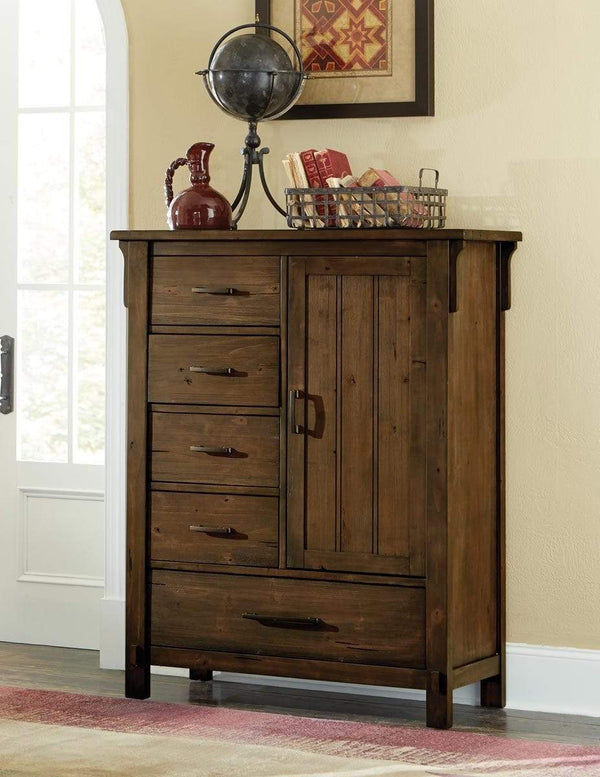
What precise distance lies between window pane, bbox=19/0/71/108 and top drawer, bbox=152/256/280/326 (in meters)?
0.99

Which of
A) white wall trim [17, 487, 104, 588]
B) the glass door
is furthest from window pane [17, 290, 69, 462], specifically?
white wall trim [17, 487, 104, 588]

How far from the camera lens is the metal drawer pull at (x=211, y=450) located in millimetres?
3094

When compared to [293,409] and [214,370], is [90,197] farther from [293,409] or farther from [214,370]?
[293,409]

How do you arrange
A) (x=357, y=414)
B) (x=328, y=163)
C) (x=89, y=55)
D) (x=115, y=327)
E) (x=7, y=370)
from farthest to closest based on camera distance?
1. (x=7, y=370)
2. (x=89, y=55)
3. (x=115, y=327)
4. (x=328, y=163)
5. (x=357, y=414)

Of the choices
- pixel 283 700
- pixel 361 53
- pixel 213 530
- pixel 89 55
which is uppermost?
pixel 89 55

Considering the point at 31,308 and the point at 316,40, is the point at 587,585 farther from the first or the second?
the point at 31,308

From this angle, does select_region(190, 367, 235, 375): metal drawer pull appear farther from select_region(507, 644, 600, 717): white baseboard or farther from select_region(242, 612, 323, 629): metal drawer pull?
select_region(507, 644, 600, 717): white baseboard

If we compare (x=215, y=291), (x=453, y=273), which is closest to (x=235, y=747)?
(x=215, y=291)

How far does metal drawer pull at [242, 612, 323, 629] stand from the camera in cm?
305

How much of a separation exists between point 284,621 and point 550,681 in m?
0.75

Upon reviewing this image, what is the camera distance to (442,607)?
294 cm

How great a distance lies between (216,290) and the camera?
3.09 meters

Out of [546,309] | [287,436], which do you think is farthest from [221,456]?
[546,309]

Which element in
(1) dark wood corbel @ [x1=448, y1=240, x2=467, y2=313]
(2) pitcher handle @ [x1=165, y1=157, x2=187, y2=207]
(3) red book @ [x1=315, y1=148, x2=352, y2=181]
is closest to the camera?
(1) dark wood corbel @ [x1=448, y1=240, x2=467, y2=313]
